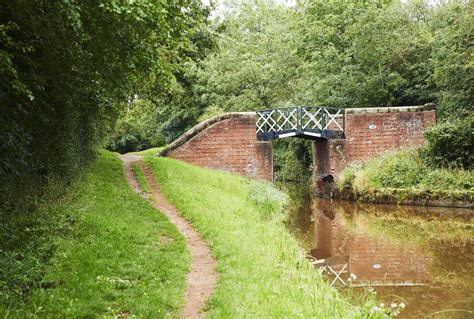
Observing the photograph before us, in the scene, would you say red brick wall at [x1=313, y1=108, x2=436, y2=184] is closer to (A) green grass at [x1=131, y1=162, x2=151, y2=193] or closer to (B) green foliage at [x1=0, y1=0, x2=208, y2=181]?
(A) green grass at [x1=131, y1=162, x2=151, y2=193]

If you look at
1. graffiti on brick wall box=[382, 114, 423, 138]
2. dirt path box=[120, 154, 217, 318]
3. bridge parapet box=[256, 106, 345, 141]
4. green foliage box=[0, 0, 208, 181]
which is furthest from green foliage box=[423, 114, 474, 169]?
green foliage box=[0, 0, 208, 181]

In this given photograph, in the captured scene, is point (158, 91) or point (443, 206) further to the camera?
point (158, 91)

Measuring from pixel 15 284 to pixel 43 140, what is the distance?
4145mm

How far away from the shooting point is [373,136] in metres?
20.1

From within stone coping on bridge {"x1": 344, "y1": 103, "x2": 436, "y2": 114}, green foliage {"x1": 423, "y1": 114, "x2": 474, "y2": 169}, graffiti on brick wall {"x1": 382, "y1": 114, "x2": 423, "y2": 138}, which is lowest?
green foliage {"x1": 423, "y1": 114, "x2": 474, "y2": 169}

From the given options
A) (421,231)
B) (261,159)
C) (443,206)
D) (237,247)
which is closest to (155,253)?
(237,247)

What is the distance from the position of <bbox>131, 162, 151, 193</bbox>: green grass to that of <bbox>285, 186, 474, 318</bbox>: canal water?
4381mm

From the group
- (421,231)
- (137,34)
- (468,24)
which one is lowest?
(421,231)

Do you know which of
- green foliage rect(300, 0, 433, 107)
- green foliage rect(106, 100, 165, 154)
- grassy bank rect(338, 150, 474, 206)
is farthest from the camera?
green foliage rect(106, 100, 165, 154)

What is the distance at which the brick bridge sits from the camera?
782 inches

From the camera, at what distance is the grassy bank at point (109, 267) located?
16.1 feet

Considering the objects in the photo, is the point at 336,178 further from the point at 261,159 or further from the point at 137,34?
the point at 137,34

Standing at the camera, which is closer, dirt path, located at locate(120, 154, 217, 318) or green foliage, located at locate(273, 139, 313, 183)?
dirt path, located at locate(120, 154, 217, 318)

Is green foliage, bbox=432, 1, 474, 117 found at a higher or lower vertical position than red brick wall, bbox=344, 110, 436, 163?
higher
